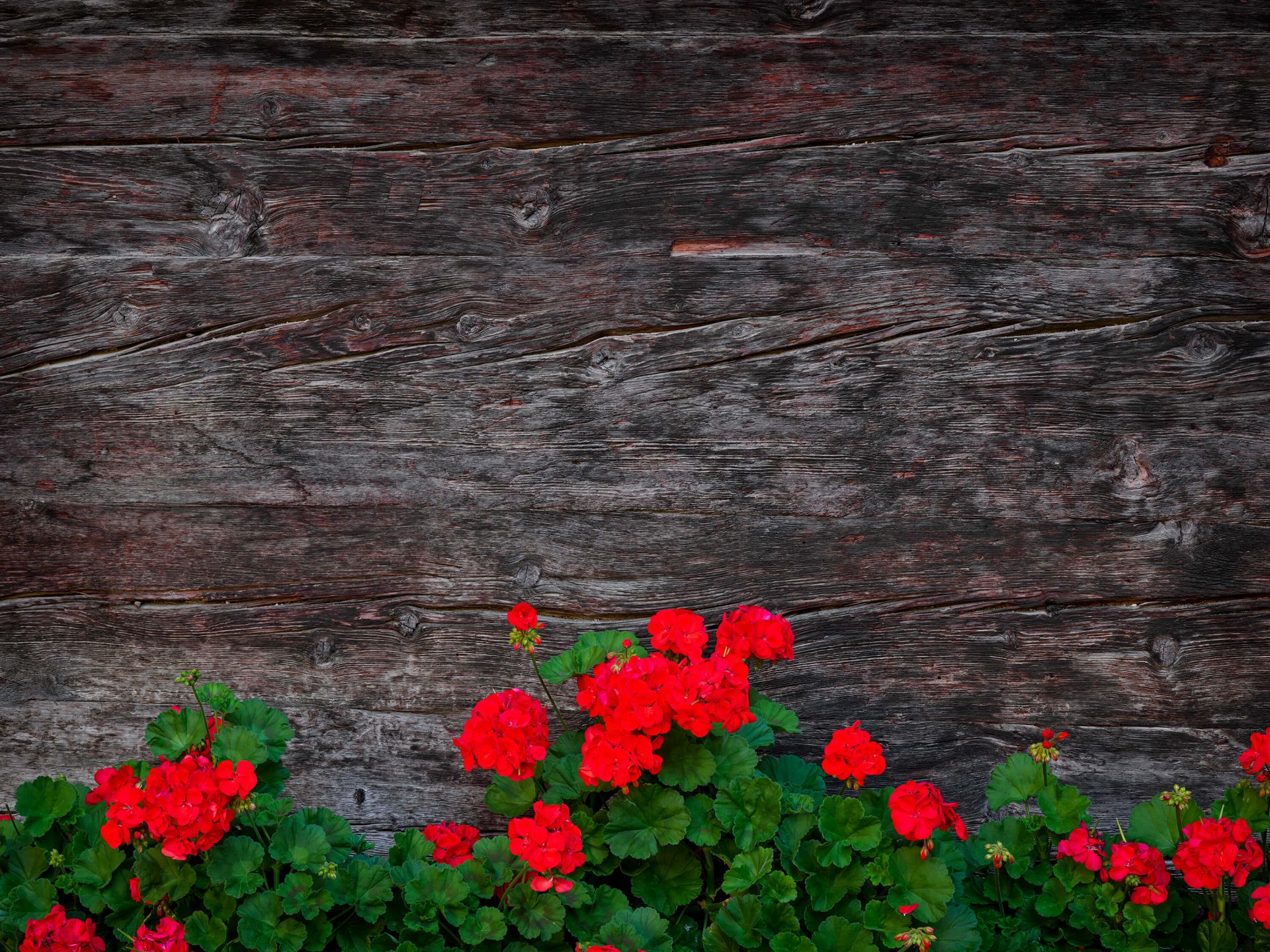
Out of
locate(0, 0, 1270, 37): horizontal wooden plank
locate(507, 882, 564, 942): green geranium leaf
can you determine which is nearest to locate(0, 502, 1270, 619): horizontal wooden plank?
locate(507, 882, 564, 942): green geranium leaf

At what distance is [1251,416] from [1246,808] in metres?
0.74

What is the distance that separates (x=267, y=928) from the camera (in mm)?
1417

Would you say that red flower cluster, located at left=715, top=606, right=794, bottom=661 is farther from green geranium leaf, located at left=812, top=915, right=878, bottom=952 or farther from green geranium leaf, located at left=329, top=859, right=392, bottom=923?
green geranium leaf, located at left=329, top=859, right=392, bottom=923

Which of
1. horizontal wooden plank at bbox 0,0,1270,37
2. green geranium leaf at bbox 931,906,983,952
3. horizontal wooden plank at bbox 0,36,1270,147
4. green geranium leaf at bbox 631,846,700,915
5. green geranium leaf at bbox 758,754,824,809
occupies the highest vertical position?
horizontal wooden plank at bbox 0,0,1270,37

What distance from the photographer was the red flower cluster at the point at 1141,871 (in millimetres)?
1382

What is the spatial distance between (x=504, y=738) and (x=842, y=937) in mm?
605

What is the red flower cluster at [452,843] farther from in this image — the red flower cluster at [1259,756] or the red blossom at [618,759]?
the red flower cluster at [1259,756]

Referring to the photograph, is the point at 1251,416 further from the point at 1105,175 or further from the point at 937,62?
the point at 937,62

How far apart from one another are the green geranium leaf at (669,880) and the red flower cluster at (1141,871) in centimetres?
65

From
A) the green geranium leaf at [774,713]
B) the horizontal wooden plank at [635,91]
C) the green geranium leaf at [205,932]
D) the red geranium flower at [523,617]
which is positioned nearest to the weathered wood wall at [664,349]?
the horizontal wooden plank at [635,91]

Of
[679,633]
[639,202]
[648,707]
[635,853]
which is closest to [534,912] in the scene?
[635,853]

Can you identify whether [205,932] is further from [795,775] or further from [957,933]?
[957,933]

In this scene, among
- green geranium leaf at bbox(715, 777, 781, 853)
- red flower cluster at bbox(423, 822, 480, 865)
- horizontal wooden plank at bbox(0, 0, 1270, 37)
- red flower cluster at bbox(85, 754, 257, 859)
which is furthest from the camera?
horizontal wooden plank at bbox(0, 0, 1270, 37)

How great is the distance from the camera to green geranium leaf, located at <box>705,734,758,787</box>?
58.9 inches
